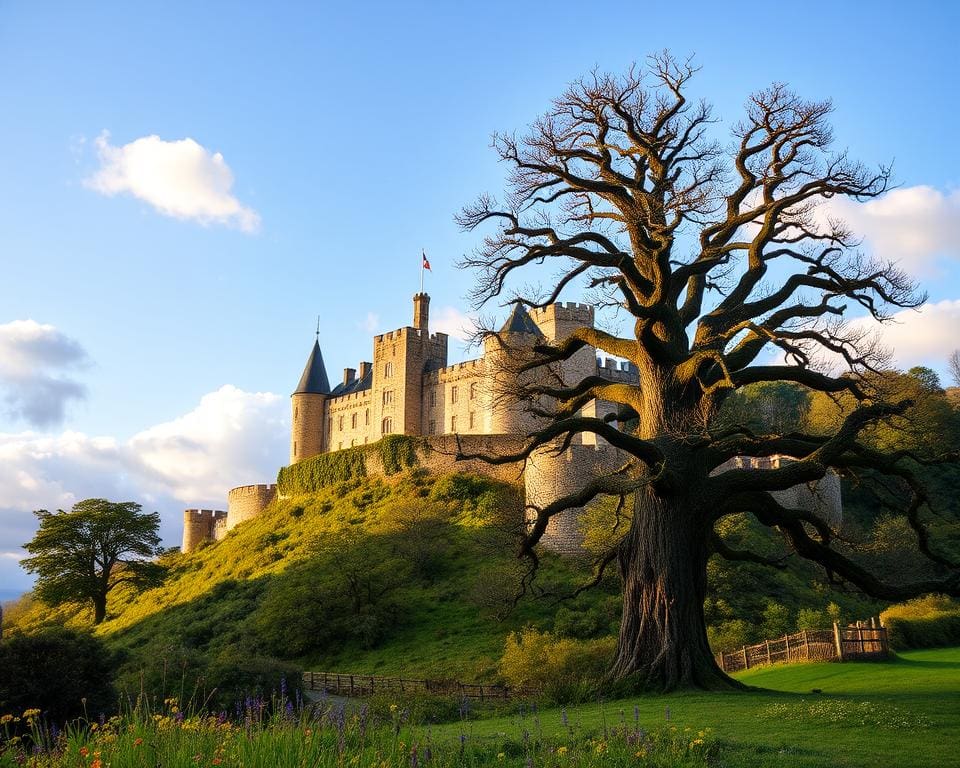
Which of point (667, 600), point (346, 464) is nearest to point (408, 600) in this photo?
point (346, 464)

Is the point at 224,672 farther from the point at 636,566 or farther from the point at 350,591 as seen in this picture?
the point at 350,591

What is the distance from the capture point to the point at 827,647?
22.1 meters

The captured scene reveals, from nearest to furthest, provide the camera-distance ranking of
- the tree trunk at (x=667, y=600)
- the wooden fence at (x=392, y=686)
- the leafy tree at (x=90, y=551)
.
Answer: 1. the tree trunk at (x=667, y=600)
2. the wooden fence at (x=392, y=686)
3. the leafy tree at (x=90, y=551)

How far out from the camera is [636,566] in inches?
673

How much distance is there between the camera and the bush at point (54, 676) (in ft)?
53.1

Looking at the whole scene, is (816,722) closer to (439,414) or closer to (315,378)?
(439,414)

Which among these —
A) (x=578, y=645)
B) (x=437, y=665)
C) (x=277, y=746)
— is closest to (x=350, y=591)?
(x=437, y=665)

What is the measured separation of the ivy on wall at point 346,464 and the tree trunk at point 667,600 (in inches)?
1475

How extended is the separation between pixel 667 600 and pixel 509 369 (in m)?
5.23

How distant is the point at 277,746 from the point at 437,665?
83.9 feet

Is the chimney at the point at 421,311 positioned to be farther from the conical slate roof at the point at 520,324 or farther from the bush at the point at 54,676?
the bush at the point at 54,676

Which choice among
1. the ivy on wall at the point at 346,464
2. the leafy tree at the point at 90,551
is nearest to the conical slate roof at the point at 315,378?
the ivy on wall at the point at 346,464

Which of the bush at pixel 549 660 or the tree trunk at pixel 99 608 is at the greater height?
the tree trunk at pixel 99 608

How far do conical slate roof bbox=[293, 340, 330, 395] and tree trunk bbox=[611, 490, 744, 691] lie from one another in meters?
56.3
